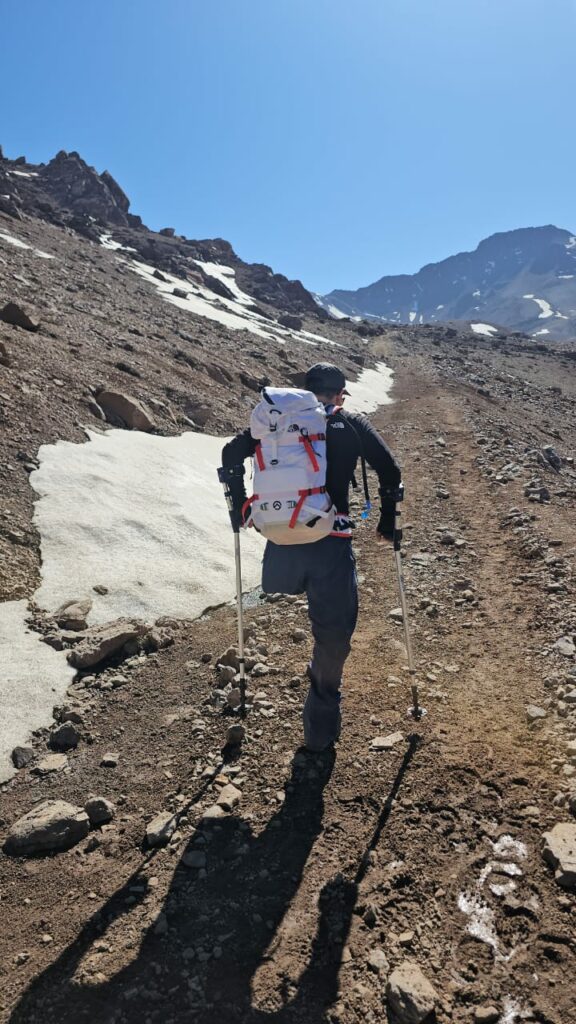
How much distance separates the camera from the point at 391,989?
2830 mm

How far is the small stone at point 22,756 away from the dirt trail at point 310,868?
0.15 metres

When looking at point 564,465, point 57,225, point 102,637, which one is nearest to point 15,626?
point 102,637

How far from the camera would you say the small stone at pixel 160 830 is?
3965mm

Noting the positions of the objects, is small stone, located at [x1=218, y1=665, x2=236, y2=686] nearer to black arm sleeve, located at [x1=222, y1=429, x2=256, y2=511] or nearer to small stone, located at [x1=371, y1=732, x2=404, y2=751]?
small stone, located at [x1=371, y1=732, x2=404, y2=751]

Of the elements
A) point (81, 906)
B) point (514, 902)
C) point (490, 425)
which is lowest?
point (81, 906)

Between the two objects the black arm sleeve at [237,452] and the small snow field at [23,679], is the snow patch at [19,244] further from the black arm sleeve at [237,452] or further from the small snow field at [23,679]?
the black arm sleeve at [237,452]

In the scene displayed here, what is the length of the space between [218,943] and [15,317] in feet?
59.0

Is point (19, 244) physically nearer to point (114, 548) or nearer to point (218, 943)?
point (114, 548)

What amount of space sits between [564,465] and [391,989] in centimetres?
1756

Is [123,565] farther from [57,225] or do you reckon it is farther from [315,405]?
[57,225]

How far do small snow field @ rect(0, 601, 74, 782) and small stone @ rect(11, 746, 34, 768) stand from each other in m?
0.04

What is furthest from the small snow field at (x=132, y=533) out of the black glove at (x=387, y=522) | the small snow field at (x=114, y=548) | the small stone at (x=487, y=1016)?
the small stone at (x=487, y=1016)

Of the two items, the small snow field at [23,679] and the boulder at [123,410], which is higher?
the boulder at [123,410]

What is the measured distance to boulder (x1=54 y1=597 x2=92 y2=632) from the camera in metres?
6.86
